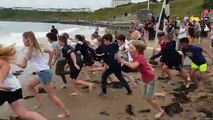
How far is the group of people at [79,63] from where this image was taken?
7.11 metres

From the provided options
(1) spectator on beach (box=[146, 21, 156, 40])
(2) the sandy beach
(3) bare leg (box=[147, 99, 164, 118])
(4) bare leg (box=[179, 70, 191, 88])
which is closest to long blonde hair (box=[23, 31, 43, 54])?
(2) the sandy beach

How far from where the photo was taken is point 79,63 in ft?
39.7

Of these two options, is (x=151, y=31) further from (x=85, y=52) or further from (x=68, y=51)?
(x=68, y=51)

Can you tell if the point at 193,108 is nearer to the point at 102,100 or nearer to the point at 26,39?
the point at 102,100

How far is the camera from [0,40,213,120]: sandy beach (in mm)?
9375

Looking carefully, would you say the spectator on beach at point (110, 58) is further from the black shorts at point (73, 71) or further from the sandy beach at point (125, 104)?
the black shorts at point (73, 71)

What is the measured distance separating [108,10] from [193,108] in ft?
490

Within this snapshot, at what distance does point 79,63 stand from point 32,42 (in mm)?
3473

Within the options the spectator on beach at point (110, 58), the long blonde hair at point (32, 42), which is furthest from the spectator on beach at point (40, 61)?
the spectator on beach at point (110, 58)

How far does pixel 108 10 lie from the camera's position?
158m

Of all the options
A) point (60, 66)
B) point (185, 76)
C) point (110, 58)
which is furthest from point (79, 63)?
point (185, 76)

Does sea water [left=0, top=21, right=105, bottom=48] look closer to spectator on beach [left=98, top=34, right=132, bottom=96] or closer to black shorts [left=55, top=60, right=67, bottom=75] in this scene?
black shorts [left=55, top=60, right=67, bottom=75]

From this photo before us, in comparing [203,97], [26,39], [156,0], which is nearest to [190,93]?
[203,97]

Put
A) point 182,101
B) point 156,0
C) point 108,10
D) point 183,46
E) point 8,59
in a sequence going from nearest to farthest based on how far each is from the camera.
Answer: point 8,59
point 182,101
point 183,46
point 156,0
point 108,10
